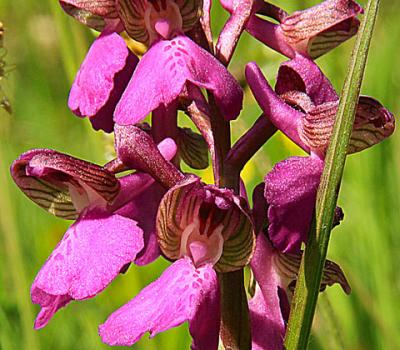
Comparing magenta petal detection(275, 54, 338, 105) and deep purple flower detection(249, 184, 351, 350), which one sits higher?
magenta petal detection(275, 54, 338, 105)

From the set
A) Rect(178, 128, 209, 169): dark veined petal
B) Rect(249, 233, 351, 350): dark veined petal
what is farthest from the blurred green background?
Rect(178, 128, 209, 169): dark veined petal

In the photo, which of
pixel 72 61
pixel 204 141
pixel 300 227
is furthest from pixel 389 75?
pixel 300 227

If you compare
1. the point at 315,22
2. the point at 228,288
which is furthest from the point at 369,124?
the point at 228,288

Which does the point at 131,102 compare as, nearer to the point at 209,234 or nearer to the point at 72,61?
the point at 209,234

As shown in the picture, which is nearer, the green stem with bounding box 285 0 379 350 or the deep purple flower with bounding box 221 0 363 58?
the green stem with bounding box 285 0 379 350

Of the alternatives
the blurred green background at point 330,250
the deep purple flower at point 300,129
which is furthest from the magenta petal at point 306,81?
the blurred green background at point 330,250

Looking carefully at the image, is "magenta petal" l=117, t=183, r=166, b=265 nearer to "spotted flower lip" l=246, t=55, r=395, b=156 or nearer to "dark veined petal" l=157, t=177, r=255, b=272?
"dark veined petal" l=157, t=177, r=255, b=272

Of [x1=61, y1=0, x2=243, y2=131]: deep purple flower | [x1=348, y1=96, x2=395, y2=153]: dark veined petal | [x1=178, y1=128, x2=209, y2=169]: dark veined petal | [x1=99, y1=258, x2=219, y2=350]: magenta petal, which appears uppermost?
[x1=61, y1=0, x2=243, y2=131]: deep purple flower

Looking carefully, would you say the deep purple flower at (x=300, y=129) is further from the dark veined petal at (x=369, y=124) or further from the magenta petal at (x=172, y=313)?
the magenta petal at (x=172, y=313)
